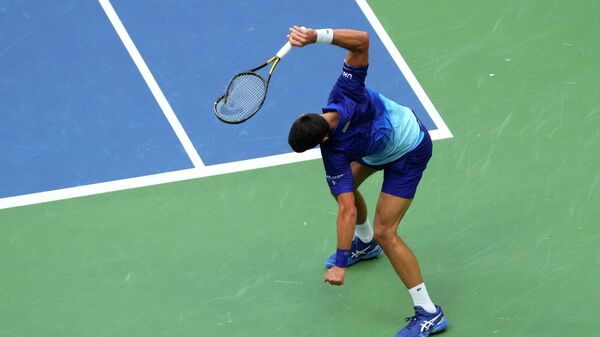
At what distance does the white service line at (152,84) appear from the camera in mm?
11742

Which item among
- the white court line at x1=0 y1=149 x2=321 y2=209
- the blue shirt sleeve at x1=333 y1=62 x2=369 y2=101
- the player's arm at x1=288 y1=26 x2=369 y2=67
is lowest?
the white court line at x1=0 y1=149 x2=321 y2=209

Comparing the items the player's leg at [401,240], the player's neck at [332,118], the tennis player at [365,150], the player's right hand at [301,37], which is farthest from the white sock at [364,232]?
the player's right hand at [301,37]

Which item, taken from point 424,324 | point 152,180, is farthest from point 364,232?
point 152,180

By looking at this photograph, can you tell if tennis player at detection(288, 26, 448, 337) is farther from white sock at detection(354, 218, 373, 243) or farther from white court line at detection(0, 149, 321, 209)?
white court line at detection(0, 149, 321, 209)

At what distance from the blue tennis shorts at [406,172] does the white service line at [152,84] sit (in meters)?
2.47

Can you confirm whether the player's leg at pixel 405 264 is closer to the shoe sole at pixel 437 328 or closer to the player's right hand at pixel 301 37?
the shoe sole at pixel 437 328

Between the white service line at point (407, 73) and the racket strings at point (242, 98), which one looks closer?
the racket strings at point (242, 98)

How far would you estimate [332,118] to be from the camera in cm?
915

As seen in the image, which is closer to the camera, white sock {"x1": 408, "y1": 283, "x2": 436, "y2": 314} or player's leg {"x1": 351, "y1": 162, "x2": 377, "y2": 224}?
white sock {"x1": 408, "y1": 283, "x2": 436, "y2": 314}

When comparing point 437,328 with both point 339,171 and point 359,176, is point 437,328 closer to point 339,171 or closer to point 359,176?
point 359,176

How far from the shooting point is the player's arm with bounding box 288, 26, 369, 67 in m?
9.00

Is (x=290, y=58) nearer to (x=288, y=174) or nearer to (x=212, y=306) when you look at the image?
(x=288, y=174)

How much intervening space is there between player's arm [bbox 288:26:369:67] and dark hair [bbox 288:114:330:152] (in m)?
0.54

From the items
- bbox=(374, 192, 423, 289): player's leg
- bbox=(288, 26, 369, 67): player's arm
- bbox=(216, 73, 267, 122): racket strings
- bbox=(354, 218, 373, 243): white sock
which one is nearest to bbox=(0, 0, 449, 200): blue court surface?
bbox=(354, 218, 373, 243): white sock
